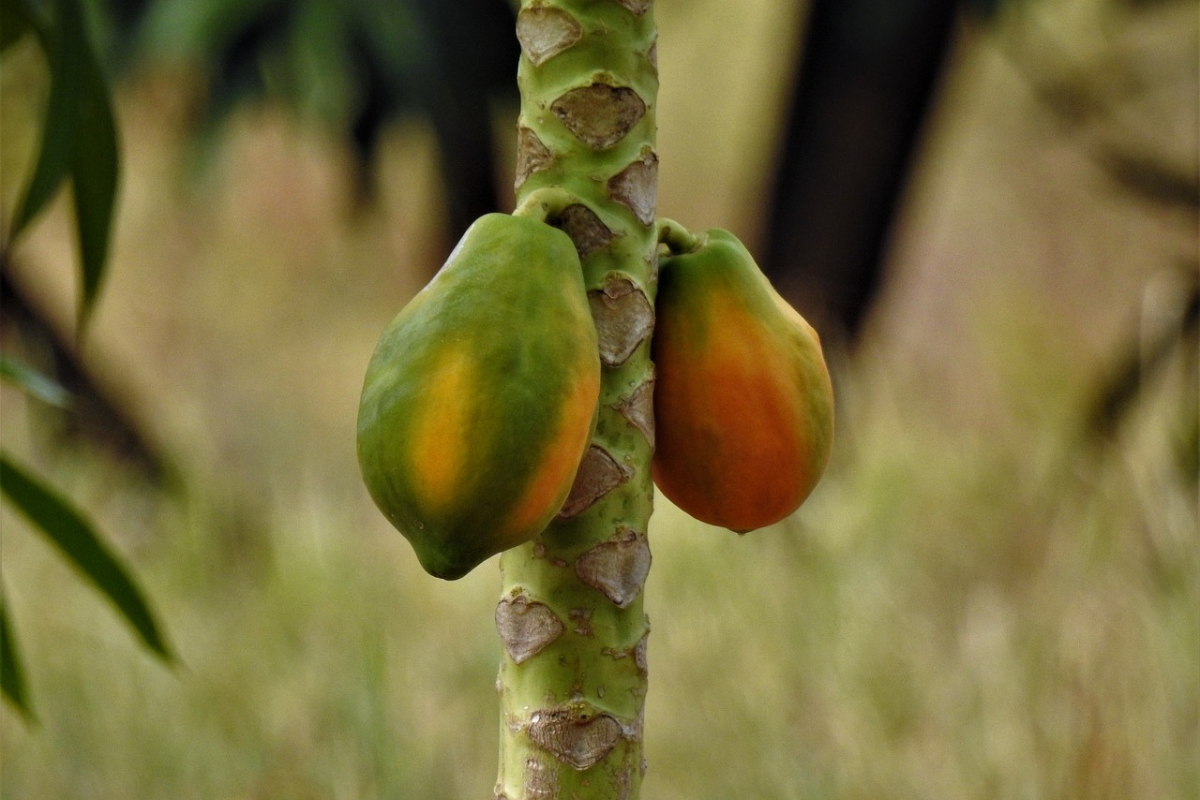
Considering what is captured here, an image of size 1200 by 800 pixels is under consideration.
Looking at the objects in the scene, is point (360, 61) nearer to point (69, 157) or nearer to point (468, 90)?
point (468, 90)

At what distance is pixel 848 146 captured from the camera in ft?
13.0

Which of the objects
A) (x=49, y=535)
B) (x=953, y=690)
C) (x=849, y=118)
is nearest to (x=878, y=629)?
(x=953, y=690)

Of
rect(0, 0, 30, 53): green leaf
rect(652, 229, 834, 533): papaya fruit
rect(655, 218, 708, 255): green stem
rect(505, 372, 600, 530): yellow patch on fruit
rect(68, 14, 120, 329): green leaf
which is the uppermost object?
rect(0, 0, 30, 53): green leaf

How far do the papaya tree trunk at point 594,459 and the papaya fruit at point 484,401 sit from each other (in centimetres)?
5

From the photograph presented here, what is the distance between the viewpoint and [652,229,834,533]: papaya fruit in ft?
1.97

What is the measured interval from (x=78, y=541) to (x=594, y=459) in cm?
89

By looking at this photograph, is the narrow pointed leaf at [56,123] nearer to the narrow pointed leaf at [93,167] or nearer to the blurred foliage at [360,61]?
the narrow pointed leaf at [93,167]

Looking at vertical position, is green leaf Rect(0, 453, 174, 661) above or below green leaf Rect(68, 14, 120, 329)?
below

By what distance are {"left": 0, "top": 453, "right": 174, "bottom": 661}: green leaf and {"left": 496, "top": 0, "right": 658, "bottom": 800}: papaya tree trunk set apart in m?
0.76

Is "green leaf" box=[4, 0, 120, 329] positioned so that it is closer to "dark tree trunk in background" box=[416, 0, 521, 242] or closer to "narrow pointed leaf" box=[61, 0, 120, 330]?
"narrow pointed leaf" box=[61, 0, 120, 330]

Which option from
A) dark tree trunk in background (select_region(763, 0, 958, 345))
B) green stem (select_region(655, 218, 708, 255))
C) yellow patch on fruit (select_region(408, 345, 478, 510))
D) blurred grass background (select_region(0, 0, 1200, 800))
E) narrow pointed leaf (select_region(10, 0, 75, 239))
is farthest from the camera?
dark tree trunk in background (select_region(763, 0, 958, 345))

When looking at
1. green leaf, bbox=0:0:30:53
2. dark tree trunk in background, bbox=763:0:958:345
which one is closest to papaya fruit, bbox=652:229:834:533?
green leaf, bbox=0:0:30:53

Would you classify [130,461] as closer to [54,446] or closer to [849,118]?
[54,446]

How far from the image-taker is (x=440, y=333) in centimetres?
52
